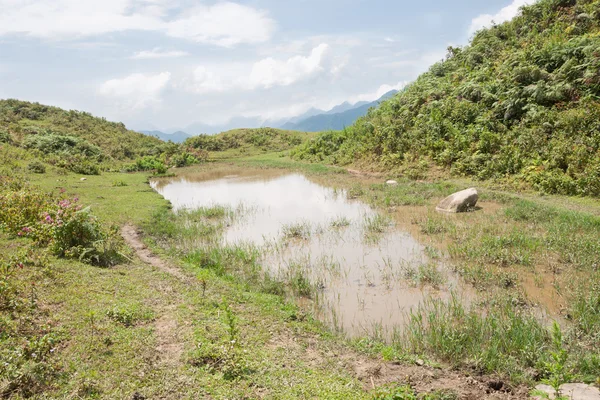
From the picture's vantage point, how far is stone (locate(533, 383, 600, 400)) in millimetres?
4059

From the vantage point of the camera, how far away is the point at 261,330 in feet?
20.2

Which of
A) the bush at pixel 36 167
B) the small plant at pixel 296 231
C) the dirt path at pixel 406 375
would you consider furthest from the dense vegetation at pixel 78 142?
the dirt path at pixel 406 375

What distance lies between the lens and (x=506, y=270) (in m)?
8.47

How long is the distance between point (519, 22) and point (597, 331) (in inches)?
1207

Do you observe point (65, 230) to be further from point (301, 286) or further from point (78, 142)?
point (78, 142)

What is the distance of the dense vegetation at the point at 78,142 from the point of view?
29836 mm

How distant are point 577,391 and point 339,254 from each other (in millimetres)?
6927

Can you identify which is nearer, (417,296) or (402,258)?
(417,296)

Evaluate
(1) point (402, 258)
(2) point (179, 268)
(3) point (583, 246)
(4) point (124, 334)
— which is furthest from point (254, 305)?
(3) point (583, 246)

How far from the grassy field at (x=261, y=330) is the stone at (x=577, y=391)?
128 mm

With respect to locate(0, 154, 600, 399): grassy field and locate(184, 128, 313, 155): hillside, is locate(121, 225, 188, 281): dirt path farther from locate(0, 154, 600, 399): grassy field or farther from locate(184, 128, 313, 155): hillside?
locate(184, 128, 313, 155): hillside

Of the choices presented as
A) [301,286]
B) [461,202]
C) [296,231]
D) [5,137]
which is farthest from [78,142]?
[461,202]

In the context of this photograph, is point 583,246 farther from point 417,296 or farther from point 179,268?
point 179,268

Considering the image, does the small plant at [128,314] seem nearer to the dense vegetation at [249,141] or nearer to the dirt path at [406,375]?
the dirt path at [406,375]
